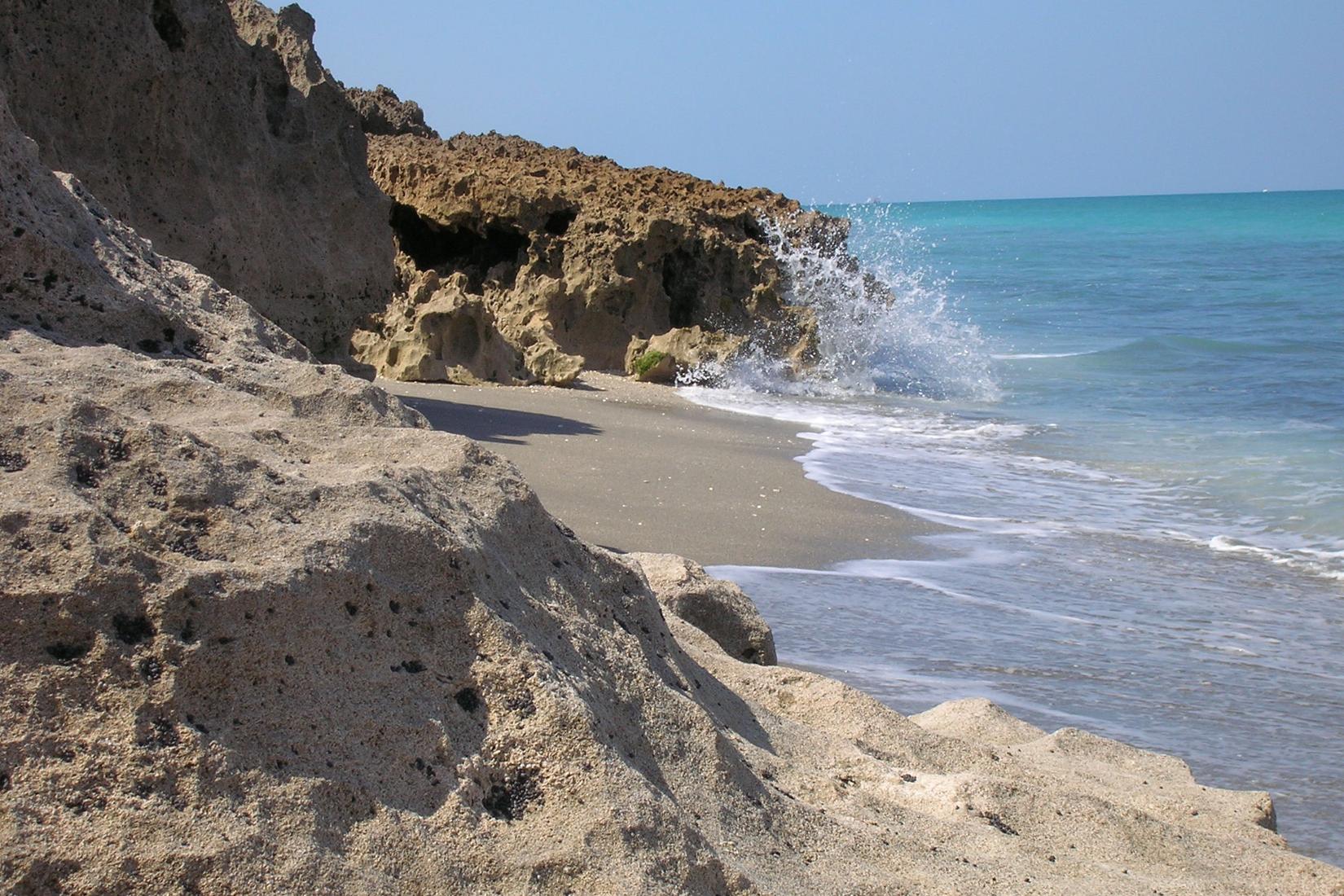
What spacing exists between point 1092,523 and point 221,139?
196 inches

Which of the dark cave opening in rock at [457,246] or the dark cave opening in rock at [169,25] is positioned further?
the dark cave opening in rock at [457,246]

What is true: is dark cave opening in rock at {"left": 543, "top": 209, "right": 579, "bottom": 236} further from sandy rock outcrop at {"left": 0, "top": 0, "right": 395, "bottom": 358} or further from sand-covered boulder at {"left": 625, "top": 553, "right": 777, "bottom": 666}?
sand-covered boulder at {"left": 625, "top": 553, "right": 777, "bottom": 666}

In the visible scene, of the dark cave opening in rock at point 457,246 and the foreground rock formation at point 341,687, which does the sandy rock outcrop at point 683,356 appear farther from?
the foreground rock formation at point 341,687

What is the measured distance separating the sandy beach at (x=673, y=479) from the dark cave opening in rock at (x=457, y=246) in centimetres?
318

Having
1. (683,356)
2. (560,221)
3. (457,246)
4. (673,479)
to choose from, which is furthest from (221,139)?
(457,246)

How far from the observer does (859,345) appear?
1364 centimetres

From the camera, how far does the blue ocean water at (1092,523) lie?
448cm

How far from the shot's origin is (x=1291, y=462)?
9.55 m

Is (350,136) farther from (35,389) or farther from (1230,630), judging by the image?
(35,389)

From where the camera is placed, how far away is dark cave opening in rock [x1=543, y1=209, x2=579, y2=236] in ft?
43.0

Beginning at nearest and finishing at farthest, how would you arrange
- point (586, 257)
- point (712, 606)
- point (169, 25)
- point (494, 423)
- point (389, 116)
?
point (712, 606) → point (169, 25) → point (494, 423) → point (586, 257) → point (389, 116)

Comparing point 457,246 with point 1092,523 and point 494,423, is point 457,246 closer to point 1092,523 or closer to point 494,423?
point 494,423

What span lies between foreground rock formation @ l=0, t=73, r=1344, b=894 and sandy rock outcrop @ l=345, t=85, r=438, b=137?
44.2ft

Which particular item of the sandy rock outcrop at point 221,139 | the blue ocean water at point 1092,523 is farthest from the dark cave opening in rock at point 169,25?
the blue ocean water at point 1092,523
